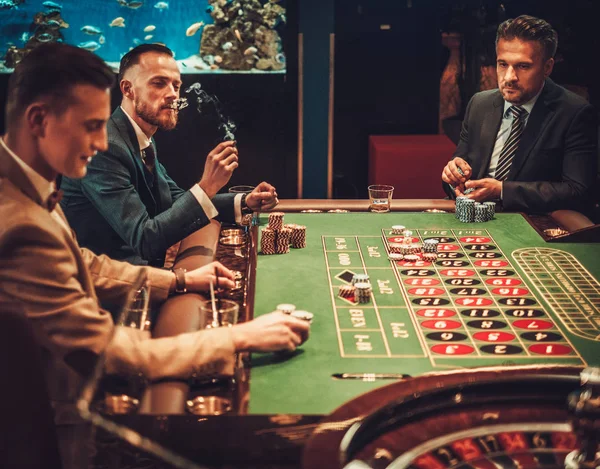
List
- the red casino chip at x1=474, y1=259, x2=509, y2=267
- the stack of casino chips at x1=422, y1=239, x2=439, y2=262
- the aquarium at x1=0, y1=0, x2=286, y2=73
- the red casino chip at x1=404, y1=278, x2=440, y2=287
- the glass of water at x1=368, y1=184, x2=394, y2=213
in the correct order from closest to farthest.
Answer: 1. the red casino chip at x1=404, y1=278, x2=440, y2=287
2. the red casino chip at x1=474, y1=259, x2=509, y2=267
3. the stack of casino chips at x1=422, y1=239, x2=439, y2=262
4. the glass of water at x1=368, y1=184, x2=394, y2=213
5. the aquarium at x1=0, y1=0, x2=286, y2=73

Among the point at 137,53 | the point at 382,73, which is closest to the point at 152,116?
the point at 137,53

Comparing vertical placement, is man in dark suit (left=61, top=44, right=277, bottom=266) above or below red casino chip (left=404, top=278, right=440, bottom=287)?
above

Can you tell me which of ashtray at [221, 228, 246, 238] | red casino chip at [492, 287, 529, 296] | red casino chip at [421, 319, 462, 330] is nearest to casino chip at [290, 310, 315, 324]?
red casino chip at [421, 319, 462, 330]

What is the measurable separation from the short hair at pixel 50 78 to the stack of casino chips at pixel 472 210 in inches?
76.9

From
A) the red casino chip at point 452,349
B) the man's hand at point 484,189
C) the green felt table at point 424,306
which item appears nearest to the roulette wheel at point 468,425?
the green felt table at point 424,306

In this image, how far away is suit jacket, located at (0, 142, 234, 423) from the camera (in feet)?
5.54

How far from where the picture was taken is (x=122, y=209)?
3008 millimetres

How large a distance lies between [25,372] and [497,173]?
10.2 feet

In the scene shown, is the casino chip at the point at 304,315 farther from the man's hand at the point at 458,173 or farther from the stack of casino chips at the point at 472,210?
the man's hand at the point at 458,173

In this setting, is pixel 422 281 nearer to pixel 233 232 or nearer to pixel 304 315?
pixel 304 315

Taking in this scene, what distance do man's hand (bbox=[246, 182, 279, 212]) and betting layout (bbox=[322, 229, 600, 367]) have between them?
38 centimetres

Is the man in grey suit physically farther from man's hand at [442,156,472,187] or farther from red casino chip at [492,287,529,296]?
man's hand at [442,156,472,187]

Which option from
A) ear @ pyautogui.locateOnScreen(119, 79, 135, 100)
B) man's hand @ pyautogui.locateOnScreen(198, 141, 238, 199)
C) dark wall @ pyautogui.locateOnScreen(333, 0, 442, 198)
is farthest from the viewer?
dark wall @ pyautogui.locateOnScreen(333, 0, 442, 198)

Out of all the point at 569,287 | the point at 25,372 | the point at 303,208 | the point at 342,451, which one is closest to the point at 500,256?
the point at 569,287
